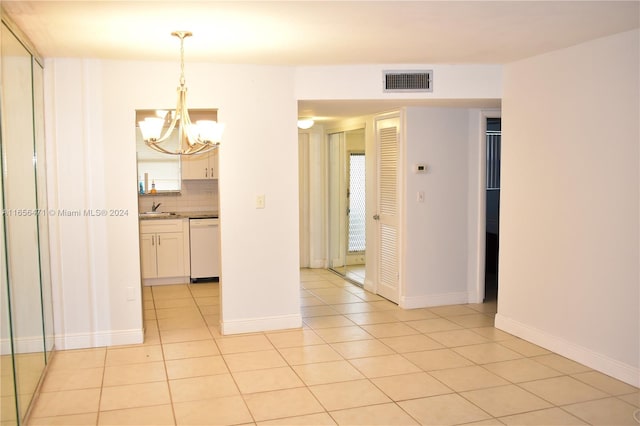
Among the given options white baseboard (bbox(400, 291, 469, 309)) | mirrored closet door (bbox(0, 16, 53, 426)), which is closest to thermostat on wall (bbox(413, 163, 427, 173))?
white baseboard (bbox(400, 291, 469, 309))

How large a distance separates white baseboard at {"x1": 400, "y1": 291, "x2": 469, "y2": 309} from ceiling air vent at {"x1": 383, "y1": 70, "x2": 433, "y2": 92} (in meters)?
2.08

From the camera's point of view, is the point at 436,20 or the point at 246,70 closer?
the point at 436,20

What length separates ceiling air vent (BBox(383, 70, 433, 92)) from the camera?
17.1ft

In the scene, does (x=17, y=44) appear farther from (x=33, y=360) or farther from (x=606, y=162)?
(x=606, y=162)

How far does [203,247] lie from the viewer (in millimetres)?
7273

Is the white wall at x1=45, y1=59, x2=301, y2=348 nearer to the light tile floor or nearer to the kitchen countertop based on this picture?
the light tile floor

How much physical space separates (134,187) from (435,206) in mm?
2905

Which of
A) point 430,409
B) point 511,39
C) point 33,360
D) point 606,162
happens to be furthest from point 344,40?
point 33,360

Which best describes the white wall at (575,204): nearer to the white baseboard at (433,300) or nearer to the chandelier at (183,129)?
the white baseboard at (433,300)

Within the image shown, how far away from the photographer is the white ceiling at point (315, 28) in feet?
10.6

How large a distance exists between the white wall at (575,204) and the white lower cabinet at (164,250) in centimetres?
381

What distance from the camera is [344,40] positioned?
4.06 metres

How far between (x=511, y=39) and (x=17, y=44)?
3181 mm

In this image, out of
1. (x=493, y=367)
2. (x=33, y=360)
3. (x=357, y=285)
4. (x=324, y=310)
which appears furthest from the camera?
(x=357, y=285)
